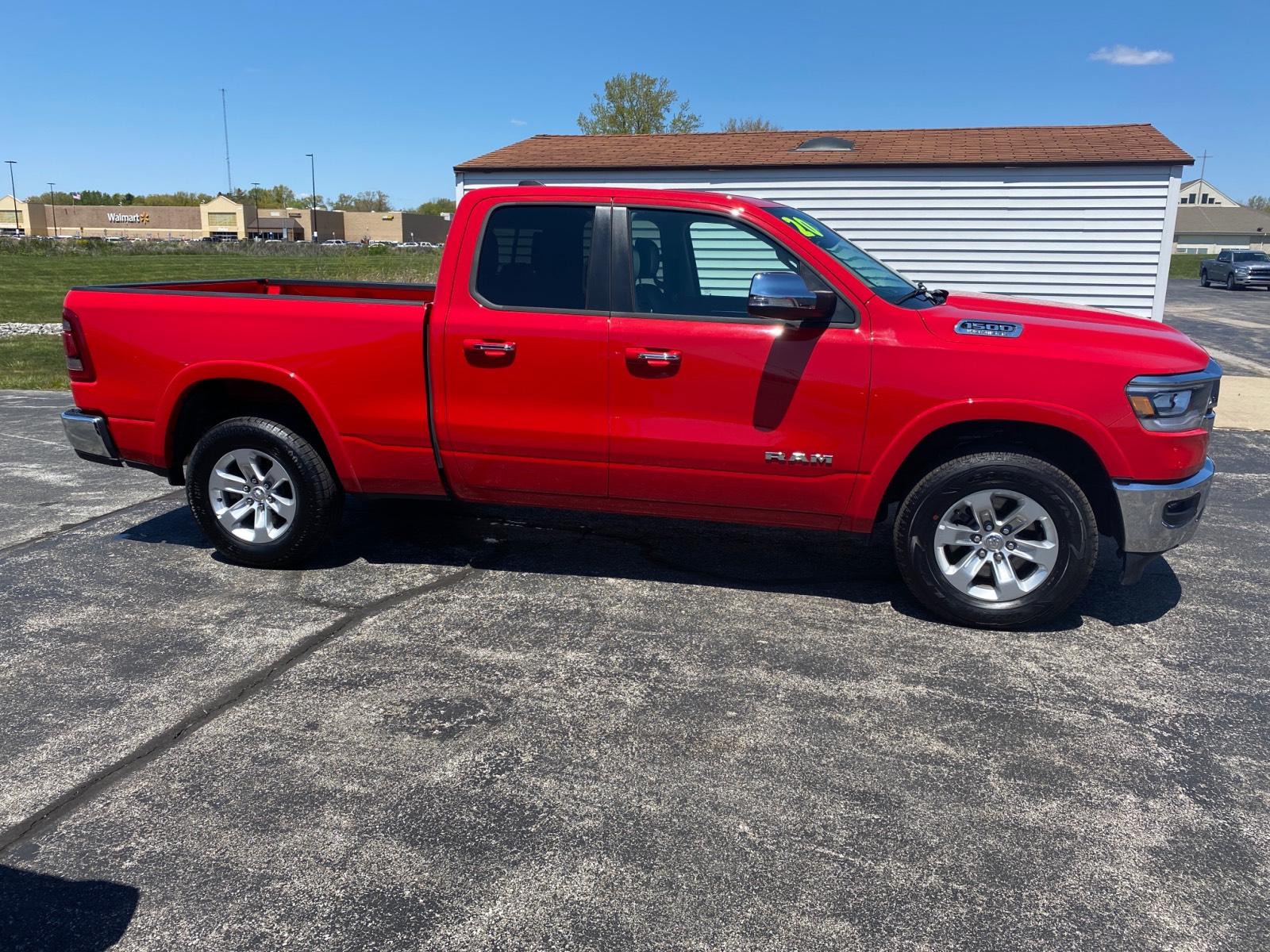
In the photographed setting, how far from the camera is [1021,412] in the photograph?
4.29m

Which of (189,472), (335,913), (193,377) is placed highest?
(193,377)

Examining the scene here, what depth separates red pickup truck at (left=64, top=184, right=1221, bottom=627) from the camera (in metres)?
4.31

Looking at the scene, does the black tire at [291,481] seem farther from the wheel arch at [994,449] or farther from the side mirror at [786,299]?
the wheel arch at [994,449]

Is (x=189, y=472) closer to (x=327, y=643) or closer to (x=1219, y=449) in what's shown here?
(x=327, y=643)

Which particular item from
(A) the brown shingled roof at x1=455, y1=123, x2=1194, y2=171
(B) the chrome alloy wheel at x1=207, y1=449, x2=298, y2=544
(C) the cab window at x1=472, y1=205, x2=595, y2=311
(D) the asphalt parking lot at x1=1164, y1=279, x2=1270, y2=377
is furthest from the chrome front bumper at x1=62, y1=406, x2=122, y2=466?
(D) the asphalt parking lot at x1=1164, y1=279, x2=1270, y2=377

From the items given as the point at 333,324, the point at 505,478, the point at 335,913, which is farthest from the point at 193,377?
the point at 335,913

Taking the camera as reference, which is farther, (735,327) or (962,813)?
(735,327)

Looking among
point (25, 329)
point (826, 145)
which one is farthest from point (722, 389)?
point (25, 329)

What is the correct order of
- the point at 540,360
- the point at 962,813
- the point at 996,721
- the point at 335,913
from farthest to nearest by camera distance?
the point at 540,360 < the point at 996,721 < the point at 962,813 < the point at 335,913

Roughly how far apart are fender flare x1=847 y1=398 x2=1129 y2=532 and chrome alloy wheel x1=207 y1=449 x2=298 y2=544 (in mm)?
3018

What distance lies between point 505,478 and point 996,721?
8.45ft

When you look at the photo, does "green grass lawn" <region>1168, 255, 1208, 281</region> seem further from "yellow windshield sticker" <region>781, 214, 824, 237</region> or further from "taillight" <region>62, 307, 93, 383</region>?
Result: "taillight" <region>62, 307, 93, 383</region>

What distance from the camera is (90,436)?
5301mm

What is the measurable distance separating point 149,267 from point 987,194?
44986 mm
